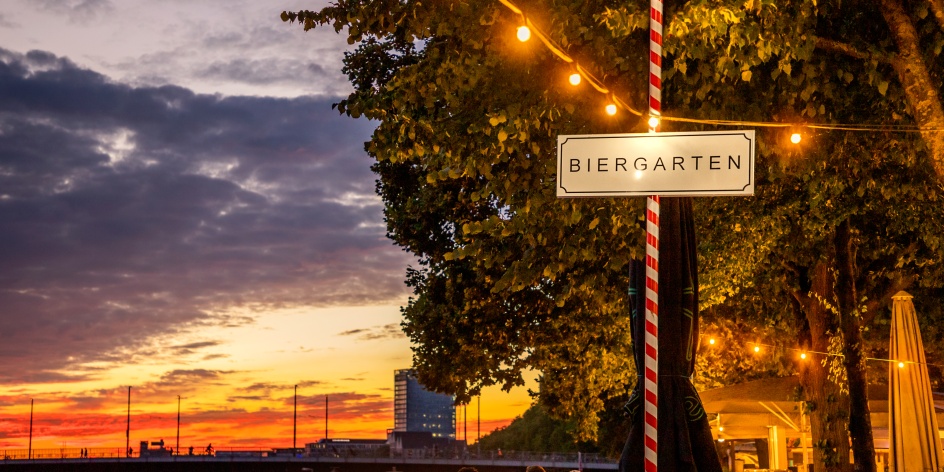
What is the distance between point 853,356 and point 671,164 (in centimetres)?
1514

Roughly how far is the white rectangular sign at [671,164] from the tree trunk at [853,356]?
1470 centimetres

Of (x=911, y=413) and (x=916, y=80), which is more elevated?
(x=916, y=80)

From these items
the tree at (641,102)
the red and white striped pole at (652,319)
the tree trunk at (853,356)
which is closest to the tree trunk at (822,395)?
the tree trunk at (853,356)

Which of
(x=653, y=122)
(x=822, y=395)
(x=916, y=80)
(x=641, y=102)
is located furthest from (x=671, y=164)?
(x=822, y=395)

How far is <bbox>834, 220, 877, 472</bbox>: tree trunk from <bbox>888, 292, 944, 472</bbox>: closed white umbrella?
346 cm

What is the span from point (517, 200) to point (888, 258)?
1258cm

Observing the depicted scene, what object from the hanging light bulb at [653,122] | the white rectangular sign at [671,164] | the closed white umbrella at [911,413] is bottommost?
the closed white umbrella at [911,413]

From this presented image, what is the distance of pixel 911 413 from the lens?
17.0 metres

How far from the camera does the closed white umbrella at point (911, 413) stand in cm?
1678

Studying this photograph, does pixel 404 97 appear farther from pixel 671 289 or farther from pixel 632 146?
pixel 632 146

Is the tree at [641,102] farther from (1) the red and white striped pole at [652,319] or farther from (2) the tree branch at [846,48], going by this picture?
(1) the red and white striped pole at [652,319]

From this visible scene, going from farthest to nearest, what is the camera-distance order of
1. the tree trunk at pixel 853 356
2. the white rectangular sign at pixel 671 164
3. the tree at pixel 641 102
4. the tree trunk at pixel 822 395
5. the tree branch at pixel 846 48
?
1. the tree trunk at pixel 822 395
2. the tree trunk at pixel 853 356
3. the tree branch at pixel 846 48
4. the tree at pixel 641 102
5. the white rectangular sign at pixel 671 164

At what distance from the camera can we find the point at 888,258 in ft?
76.5

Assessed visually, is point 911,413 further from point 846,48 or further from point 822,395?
point 846,48
